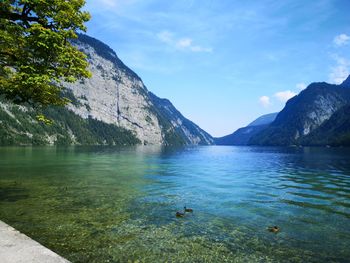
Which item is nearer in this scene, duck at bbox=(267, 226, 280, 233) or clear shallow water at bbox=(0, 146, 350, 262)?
clear shallow water at bbox=(0, 146, 350, 262)

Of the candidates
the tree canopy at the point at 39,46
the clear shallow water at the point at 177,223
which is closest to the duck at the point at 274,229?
the clear shallow water at the point at 177,223

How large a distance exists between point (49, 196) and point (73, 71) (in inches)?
473

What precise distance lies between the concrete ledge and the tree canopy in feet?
32.7

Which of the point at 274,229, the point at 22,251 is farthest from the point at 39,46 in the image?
the point at 274,229

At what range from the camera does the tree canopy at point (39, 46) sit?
18.8 m

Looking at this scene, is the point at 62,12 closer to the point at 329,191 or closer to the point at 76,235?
the point at 76,235

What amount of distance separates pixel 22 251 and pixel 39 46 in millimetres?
13200

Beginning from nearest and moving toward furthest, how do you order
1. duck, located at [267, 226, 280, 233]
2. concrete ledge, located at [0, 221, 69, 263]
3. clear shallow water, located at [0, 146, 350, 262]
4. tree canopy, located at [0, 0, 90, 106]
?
concrete ledge, located at [0, 221, 69, 263], clear shallow water, located at [0, 146, 350, 262], duck, located at [267, 226, 280, 233], tree canopy, located at [0, 0, 90, 106]

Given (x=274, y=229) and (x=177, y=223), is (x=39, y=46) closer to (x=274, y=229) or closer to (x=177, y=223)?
(x=177, y=223)

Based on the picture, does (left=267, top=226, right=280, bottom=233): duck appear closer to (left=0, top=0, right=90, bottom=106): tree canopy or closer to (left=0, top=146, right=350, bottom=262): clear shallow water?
(left=0, top=146, right=350, bottom=262): clear shallow water

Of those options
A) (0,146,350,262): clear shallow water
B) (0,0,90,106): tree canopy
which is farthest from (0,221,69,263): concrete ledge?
(0,0,90,106): tree canopy

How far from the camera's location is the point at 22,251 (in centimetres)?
998

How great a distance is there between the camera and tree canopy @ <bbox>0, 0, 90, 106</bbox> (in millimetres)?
18750

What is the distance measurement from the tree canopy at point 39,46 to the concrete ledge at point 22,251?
Answer: 997cm
